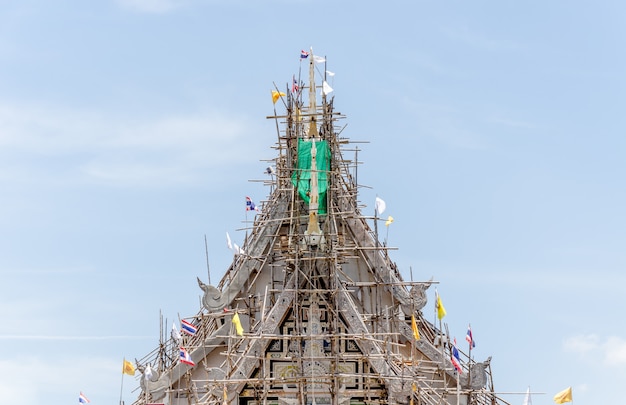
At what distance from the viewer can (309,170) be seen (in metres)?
45.6

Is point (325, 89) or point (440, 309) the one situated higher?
point (325, 89)

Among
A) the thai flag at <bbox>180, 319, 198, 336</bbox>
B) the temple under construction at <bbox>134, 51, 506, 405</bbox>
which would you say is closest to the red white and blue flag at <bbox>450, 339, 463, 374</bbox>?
the temple under construction at <bbox>134, 51, 506, 405</bbox>

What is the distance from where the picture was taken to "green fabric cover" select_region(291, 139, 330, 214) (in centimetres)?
4562

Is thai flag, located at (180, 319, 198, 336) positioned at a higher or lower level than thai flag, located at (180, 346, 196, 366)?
higher

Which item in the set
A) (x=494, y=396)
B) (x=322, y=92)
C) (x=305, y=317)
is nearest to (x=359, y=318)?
(x=305, y=317)

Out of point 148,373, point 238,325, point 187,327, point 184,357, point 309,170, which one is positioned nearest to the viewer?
point 238,325

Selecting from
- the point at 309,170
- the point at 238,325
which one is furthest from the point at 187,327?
the point at 309,170

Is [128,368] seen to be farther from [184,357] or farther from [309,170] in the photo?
[309,170]

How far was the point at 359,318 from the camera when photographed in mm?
43062

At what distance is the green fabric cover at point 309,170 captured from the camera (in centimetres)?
4562

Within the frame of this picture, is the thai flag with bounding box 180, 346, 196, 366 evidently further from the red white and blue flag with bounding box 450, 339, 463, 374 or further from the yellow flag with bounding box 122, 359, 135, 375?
the red white and blue flag with bounding box 450, 339, 463, 374

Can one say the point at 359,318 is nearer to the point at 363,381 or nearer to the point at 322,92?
the point at 363,381

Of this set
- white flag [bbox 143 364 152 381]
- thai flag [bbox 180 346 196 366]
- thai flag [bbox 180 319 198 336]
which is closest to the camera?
thai flag [bbox 180 346 196 366]

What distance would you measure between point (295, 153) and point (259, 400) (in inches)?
345
